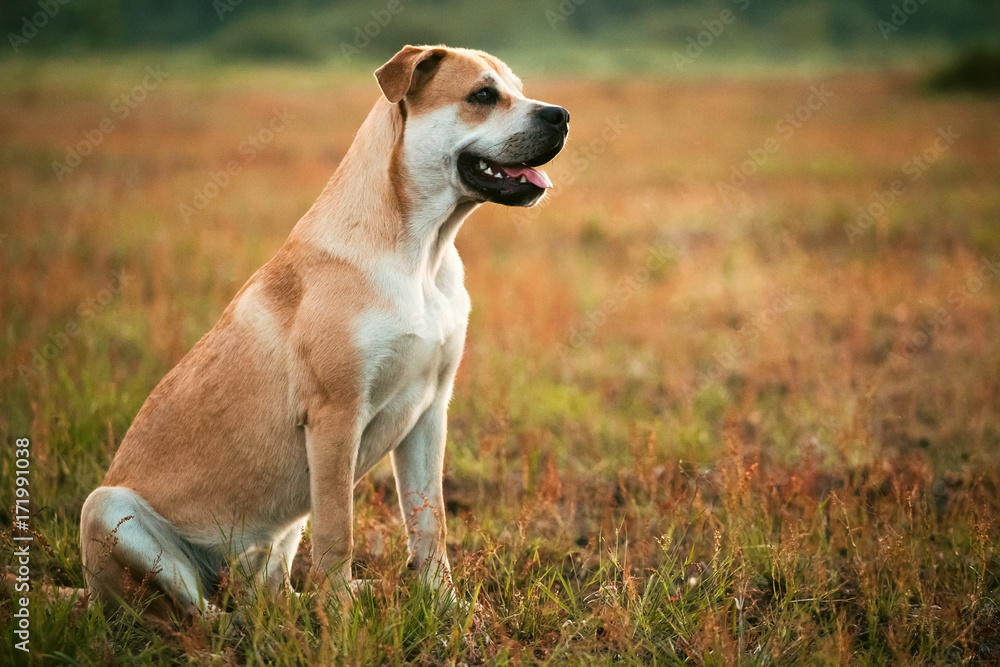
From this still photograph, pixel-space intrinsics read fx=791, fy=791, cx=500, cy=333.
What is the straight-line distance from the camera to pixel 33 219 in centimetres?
1075

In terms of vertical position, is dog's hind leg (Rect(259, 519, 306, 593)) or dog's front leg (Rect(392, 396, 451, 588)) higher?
dog's front leg (Rect(392, 396, 451, 588))

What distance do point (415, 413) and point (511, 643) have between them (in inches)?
38.1

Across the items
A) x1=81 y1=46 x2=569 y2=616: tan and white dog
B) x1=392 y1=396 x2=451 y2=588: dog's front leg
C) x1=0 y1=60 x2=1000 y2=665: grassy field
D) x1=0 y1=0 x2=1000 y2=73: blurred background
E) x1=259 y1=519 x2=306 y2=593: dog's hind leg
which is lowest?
x1=0 y1=0 x2=1000 y2=73: blurred background

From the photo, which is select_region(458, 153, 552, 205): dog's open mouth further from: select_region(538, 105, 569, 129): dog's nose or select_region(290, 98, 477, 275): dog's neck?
select_region(538, 105, 569, 129): dog's nose

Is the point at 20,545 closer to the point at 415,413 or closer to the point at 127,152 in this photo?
the point at 415,413

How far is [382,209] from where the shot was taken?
124 inches

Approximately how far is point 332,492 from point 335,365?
0.49 metres

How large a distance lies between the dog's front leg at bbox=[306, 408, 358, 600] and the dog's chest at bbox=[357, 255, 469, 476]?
126mm

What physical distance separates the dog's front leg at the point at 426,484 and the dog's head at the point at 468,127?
3.02ft

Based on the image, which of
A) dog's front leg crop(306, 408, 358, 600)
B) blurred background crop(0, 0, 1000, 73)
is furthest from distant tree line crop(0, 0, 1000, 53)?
dog's front leg crop(306, 408, 358, 600)

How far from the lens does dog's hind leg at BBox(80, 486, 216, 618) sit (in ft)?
9.95

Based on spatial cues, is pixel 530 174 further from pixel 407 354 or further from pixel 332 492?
pixel 332 492

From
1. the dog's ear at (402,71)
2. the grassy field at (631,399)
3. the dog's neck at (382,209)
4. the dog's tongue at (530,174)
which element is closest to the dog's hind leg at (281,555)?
the grassy field at (631,399)

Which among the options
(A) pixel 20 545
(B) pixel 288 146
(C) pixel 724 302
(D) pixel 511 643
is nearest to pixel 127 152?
(B) pixel 288 146
